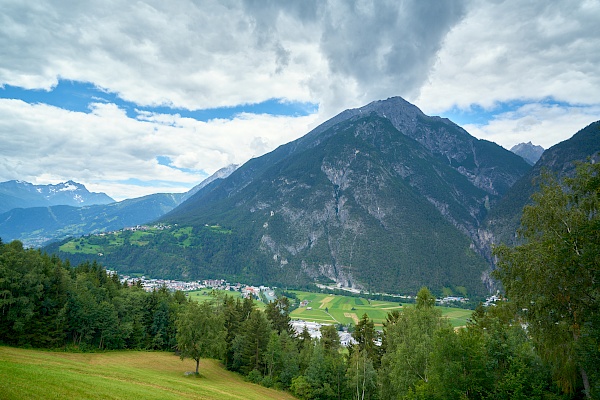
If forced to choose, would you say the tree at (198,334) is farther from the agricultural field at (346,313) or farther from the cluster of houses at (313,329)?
the agricultural field at (346,313)

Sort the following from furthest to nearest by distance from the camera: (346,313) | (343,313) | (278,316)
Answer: (346,313) < (343,313) < (278,316)

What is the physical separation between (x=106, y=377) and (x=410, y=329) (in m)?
33.7

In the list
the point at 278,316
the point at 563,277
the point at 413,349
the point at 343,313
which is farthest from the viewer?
the point at 343,313

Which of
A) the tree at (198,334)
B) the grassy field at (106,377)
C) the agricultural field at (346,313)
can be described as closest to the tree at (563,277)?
the grassy field at (106,377)

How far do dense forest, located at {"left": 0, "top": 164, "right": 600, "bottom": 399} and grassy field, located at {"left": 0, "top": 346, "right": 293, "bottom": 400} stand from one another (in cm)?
441

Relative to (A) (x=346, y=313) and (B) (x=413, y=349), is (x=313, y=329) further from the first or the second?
(B) (x=413, y=349)

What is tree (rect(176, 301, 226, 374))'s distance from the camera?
5050 centimetres

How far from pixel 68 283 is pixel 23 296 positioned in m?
7.50

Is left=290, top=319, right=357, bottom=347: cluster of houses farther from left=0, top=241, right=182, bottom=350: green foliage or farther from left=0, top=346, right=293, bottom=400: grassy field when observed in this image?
left=0, top=346, right=293, bottom=400: grassy field

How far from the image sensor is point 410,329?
38.4 meters

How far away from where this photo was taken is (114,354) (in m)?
55.3

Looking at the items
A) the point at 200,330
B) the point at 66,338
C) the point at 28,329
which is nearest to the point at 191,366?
the point at 200,330

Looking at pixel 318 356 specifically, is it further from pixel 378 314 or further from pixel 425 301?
pixel 378 314

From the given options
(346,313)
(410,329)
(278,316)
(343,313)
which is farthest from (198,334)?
(346,313)
